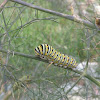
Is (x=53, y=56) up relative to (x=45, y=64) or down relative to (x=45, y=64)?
up

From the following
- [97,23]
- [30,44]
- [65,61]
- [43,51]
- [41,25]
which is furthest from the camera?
[41,25]

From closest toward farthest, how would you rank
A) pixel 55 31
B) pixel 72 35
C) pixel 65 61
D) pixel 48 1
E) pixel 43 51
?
pixel 43 51 → pixel 65 61 → pixel 72 35 → pixel 55 31 → pixel 48 1

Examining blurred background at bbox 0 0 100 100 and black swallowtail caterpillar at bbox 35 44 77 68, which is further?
black swallowtail caterpillar at bbox 35 44 77 68

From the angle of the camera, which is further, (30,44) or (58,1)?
(58,1)

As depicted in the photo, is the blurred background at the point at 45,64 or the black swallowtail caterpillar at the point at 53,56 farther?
the black swallowtail caterpillar at the point at 53,56

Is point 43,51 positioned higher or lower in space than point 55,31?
lower

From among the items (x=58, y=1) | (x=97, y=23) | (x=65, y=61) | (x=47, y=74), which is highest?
(x=58, y=1)

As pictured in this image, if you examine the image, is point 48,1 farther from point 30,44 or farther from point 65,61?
point 65,61

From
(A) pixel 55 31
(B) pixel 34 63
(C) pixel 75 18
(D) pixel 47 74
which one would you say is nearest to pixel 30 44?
(B) pixel 34 63

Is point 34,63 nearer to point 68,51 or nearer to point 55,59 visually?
point 68,51

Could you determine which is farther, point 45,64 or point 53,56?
point 45,64
